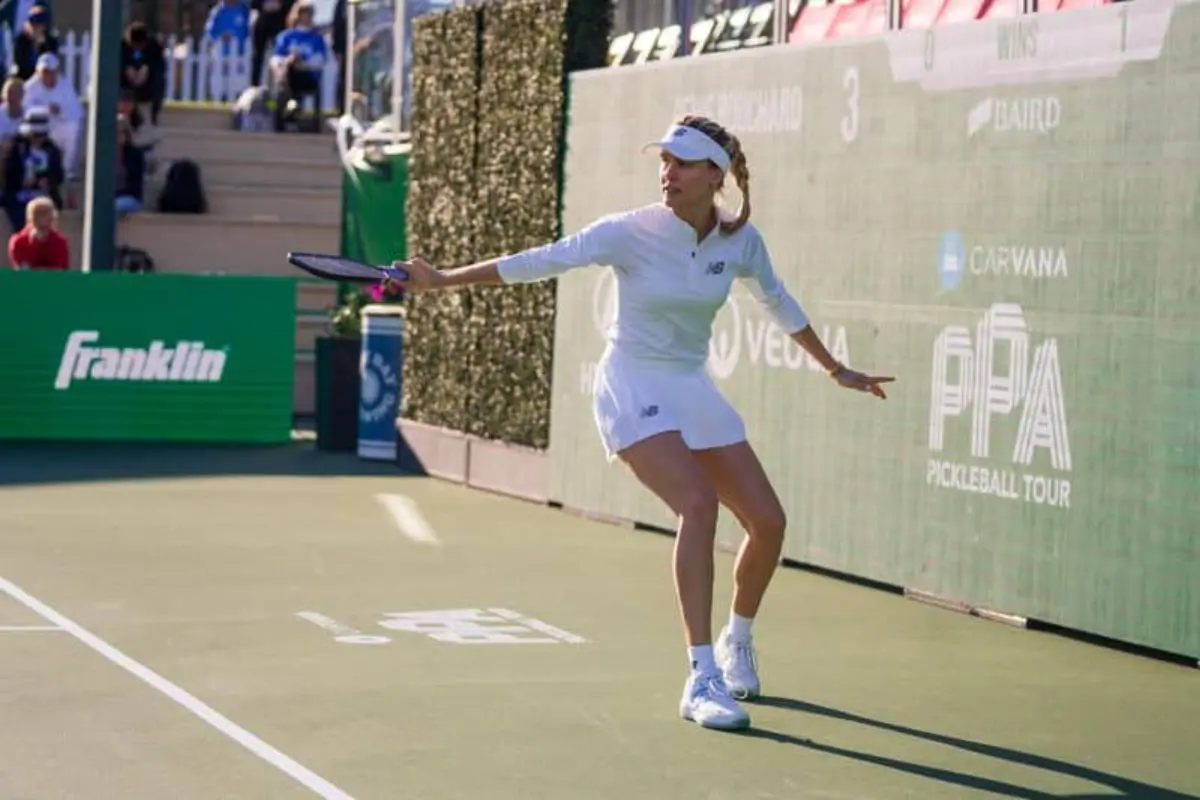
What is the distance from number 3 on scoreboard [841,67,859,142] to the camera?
13062 millimetres

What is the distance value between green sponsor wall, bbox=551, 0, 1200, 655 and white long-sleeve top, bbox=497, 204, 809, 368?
2.54 meters

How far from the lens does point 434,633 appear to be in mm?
10742

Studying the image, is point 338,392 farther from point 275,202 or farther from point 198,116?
point 198,116

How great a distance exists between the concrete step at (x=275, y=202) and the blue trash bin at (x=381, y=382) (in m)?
8.24

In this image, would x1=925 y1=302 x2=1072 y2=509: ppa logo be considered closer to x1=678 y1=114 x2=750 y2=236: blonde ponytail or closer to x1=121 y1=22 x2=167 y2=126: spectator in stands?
x1=678 y1=114 x2=750 y2=236: blonde ponytail

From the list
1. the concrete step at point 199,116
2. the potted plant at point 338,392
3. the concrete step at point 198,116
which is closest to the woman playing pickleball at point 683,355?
the potted plant at point 338,392

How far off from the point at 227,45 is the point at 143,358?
1119 cm

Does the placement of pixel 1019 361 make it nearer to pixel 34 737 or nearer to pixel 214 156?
pixel 34 737

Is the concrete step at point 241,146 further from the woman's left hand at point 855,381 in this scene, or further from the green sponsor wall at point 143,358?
the woman's left hand at point 855,381

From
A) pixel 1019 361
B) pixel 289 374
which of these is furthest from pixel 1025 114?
pixel 289 374

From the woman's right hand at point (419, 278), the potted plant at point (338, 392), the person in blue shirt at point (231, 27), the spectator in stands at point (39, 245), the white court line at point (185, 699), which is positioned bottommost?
the white court line at point (185, 699)

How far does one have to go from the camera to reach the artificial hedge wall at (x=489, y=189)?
1662 cm

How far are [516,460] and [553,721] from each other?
825 centimetres

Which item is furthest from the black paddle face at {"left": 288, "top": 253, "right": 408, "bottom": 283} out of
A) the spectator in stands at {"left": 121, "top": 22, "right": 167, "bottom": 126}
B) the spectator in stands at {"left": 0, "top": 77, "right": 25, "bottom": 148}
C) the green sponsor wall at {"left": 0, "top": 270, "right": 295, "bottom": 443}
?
the spectator in stands at {"left": 121, "top": 22, "right": 167, "bottom": 126}
